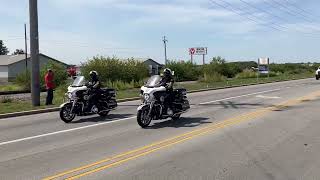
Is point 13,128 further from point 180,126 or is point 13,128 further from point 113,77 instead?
point 113,77

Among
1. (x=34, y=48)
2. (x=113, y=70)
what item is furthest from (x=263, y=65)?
(x=34, y=48)

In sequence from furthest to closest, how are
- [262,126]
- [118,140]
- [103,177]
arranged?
[262,126], [118,140], [103,177]

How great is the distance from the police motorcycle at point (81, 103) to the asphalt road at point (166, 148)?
1.03 feet

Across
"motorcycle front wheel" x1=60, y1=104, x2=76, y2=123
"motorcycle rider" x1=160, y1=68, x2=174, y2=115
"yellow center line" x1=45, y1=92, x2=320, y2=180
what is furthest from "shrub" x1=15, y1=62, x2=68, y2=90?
"motorcycle rider" x1=160, y1=68, x2=174, y2=115

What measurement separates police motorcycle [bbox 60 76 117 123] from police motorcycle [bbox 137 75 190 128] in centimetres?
247

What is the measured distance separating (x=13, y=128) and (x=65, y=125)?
1.50m

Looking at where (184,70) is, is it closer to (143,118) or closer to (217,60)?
(217,60)

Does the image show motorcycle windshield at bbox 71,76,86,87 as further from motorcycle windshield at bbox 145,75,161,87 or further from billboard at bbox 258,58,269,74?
billboard at bbox 258,58,269,74

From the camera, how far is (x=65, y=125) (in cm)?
1562

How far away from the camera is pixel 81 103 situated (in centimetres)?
1680

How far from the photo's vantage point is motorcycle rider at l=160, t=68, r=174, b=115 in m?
15.6

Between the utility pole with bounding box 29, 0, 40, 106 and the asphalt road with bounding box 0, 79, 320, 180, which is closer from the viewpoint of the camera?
the asphalt road with bounding box 0, 79, 320, 180

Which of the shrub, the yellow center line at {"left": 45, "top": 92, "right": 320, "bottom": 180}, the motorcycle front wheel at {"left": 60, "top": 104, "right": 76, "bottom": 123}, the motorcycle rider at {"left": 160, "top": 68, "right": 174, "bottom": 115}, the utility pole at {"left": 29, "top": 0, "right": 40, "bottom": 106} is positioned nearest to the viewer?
the yellow center line at {"left": 45, "top": 92, "right": 320, "bottom": 180}

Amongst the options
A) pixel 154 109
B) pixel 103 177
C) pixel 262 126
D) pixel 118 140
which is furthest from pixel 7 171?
pixel 262 126
